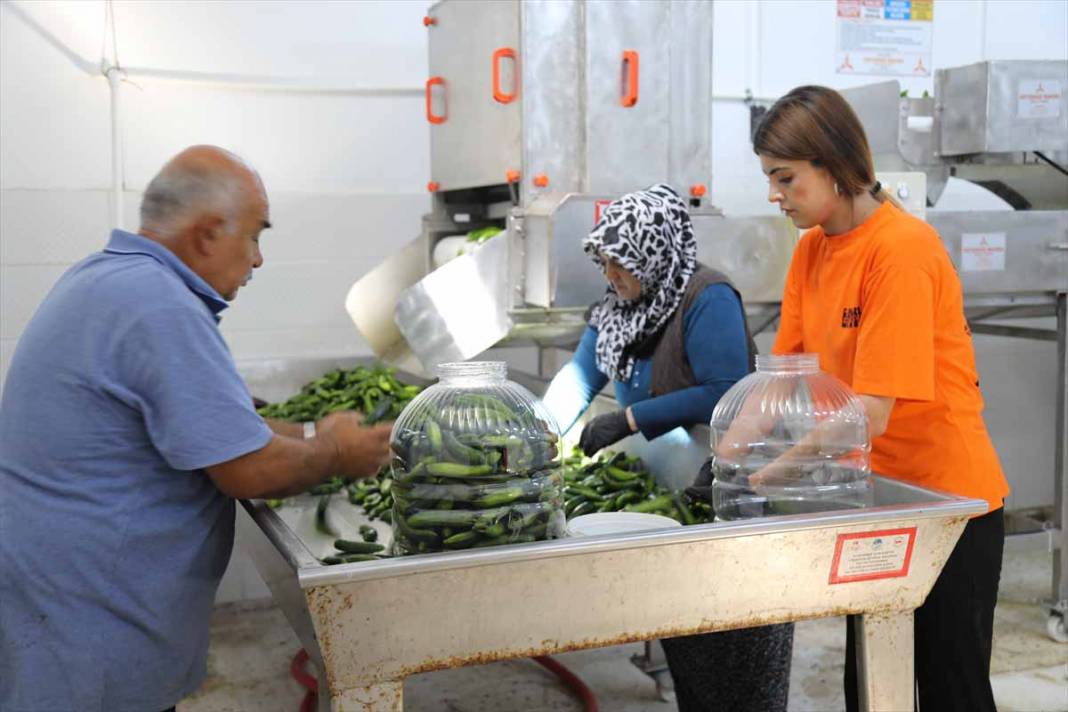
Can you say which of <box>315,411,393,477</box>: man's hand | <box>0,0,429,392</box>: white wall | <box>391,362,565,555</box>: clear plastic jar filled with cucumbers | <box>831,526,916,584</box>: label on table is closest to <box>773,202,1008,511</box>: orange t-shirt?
<box>831,526,916,584</box>: label on table

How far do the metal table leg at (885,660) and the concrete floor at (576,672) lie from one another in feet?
5.40

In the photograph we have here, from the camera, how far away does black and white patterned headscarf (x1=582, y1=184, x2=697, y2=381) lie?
267 centimetres

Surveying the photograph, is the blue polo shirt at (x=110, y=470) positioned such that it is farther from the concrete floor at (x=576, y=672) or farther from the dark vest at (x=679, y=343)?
the concrete floor at (x=576, y=672)

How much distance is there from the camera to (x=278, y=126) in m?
4.39

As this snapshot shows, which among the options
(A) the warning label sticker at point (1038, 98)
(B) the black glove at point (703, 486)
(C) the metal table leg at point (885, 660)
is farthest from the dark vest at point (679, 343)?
(A) the warning label sticker at point (1038, 98)

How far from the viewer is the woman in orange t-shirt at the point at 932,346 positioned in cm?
198

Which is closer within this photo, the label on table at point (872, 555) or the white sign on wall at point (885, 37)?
the label on table at point (872, 555)

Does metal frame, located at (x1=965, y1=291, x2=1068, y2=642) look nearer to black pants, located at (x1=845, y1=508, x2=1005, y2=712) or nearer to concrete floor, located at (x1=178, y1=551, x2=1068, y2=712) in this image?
concrete floor, located at (x1=178, y1=551, x2=1068, y2=712)

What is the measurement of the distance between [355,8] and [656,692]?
297cm

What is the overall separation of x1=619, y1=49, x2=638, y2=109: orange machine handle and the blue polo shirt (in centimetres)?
177

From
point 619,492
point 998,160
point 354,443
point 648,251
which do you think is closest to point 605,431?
point 619,492

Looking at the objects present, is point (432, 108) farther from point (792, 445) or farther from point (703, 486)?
point (792, 445)

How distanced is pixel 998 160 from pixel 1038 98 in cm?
25

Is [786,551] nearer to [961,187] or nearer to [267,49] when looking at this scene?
[267,49]
